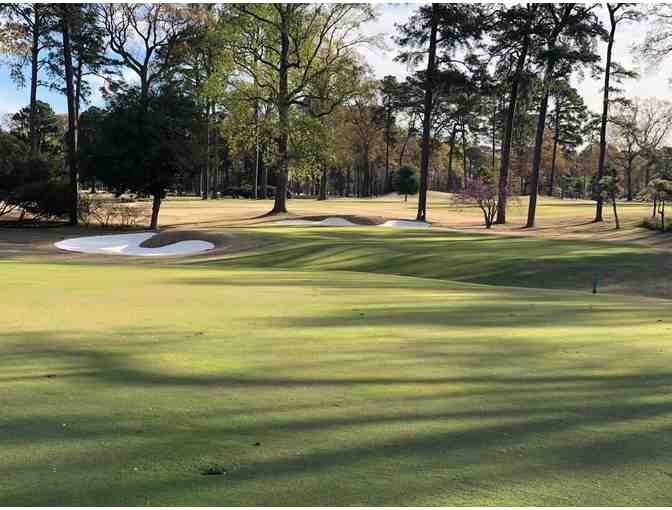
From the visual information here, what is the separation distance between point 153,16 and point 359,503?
64.0 meters

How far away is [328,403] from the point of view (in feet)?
15.1

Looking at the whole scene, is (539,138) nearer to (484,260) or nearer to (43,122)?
(484,260)

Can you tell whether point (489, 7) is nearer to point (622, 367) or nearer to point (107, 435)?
point (622, 367)

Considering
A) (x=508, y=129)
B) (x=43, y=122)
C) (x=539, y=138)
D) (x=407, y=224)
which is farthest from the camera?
(x=43, y=122)

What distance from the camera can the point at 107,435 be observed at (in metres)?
3.80

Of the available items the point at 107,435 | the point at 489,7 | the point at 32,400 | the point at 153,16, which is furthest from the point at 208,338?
the point at 153,16

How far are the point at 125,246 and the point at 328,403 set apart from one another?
28.8 metres

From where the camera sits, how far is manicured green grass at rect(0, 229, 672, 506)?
10.4ft

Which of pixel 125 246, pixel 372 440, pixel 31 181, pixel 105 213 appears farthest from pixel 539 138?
pixel 372 440

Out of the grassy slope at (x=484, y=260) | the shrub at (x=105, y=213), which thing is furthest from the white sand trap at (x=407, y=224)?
the shrub at (x=105, y=213)

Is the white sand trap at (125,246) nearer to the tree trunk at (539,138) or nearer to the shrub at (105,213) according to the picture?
the shrub at (105,213)

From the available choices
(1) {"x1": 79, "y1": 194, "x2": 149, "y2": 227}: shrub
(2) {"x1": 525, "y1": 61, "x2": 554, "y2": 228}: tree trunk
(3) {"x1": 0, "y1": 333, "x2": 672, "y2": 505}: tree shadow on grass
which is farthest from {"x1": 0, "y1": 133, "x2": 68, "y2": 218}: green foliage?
(3) {"x1": 0, "y1": 333, "x2": 672, "y2": 505}: tree shadow on grass

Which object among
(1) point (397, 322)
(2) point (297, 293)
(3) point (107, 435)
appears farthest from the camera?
(2) point (297, 293)

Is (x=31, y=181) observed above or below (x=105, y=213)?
above
